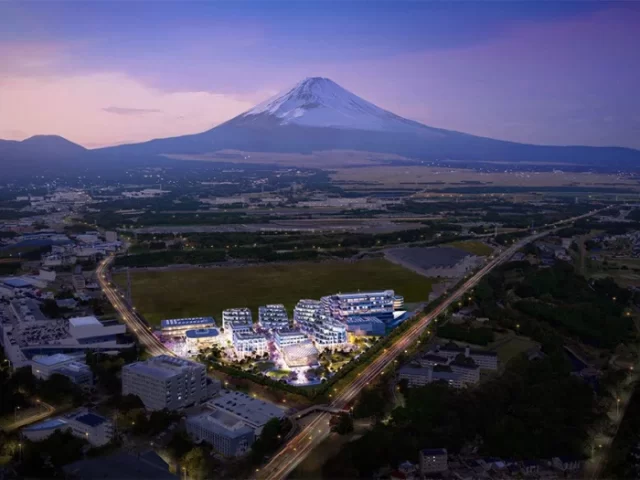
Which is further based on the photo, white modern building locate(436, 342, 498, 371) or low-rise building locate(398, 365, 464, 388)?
white modern building locate(436, 342, 498, 371)

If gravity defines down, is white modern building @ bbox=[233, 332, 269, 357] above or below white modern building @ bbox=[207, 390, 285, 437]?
above

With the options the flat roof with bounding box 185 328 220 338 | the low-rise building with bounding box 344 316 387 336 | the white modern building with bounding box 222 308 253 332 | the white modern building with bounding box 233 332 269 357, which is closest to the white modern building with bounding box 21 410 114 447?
the white modern building with bounding box 233 332 269 357

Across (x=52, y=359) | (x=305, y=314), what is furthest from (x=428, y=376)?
(x=52, y=359)

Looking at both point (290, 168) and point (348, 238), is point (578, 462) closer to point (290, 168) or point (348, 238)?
point (348, 238)

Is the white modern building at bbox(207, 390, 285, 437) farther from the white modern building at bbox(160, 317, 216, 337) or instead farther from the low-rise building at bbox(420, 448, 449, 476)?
the white modern building at bbox(160, 317, 216, 337)

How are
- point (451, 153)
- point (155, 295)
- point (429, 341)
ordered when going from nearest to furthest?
1. point (429, 341)
2. point (155, 295)
3. point (451, 153)

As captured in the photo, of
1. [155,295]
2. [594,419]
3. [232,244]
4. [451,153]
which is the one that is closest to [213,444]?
[594,419]

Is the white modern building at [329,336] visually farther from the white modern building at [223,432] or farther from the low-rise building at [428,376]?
the white modern building at [223,432]
